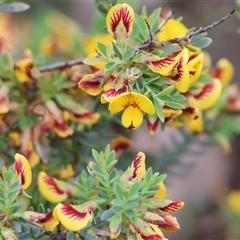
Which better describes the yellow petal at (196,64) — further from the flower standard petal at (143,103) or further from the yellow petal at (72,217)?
the yellow petal at (72,217)

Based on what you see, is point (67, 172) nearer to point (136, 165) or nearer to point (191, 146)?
point (136, 165)

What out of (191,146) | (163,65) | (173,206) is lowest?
(191,146)

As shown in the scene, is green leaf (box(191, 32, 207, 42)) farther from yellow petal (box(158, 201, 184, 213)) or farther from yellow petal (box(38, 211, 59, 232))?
yellow petal (box(38, 211, 59, 232))

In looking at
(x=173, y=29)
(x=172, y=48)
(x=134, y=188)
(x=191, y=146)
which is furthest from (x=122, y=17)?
(x=191, y=146)

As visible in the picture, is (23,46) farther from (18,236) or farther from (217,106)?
(18,236)

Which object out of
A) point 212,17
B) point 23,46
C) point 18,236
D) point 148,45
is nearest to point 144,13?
point 148,45

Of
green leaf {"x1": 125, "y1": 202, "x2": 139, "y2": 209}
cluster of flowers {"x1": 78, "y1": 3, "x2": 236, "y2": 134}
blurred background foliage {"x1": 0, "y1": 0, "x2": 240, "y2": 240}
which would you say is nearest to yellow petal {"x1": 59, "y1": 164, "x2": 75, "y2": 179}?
blurred background foliage {"x1": 0, "y1": 0, "x2": 240, "y2": 240}
